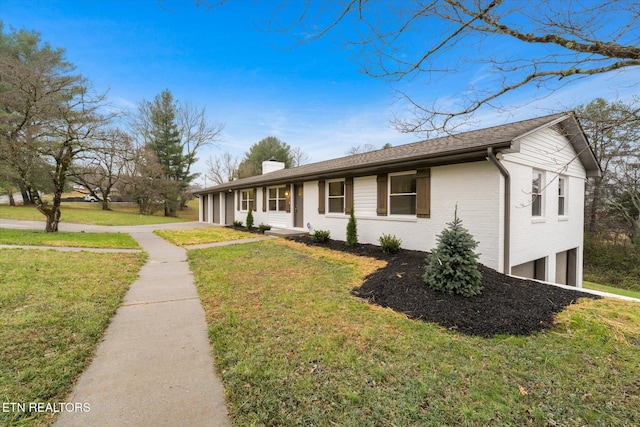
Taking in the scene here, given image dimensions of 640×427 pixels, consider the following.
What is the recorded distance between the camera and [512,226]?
641 cm

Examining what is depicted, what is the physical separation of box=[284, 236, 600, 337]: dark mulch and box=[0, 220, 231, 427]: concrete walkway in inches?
105

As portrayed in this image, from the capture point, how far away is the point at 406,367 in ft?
8.30

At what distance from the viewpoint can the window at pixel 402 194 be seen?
7.96m

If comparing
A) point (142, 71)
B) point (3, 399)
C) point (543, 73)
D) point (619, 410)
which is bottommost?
point (619, 410)

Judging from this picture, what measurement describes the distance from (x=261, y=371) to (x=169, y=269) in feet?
16.2

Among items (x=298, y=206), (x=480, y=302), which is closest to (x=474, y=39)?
(x=480, y=302)

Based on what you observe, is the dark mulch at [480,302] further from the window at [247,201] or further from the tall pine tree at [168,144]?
the tall pine tree at [168,144]

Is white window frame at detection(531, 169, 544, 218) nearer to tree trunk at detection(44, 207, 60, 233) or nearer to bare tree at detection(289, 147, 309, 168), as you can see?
tree trunk at detection(44, 207, 60, 233)

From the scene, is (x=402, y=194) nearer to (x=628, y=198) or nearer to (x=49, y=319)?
(x=49, y=319)

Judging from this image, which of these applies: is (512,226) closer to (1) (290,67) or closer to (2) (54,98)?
(1) (290,67)

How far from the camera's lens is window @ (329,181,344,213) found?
33.9 feet

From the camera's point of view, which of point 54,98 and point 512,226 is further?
point 54,98

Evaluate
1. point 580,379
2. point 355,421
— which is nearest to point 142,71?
point 355,421

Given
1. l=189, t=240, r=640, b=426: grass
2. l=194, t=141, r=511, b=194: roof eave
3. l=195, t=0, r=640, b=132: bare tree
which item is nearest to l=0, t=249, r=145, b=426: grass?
l=189, t=240, r=640, b=426: grass
